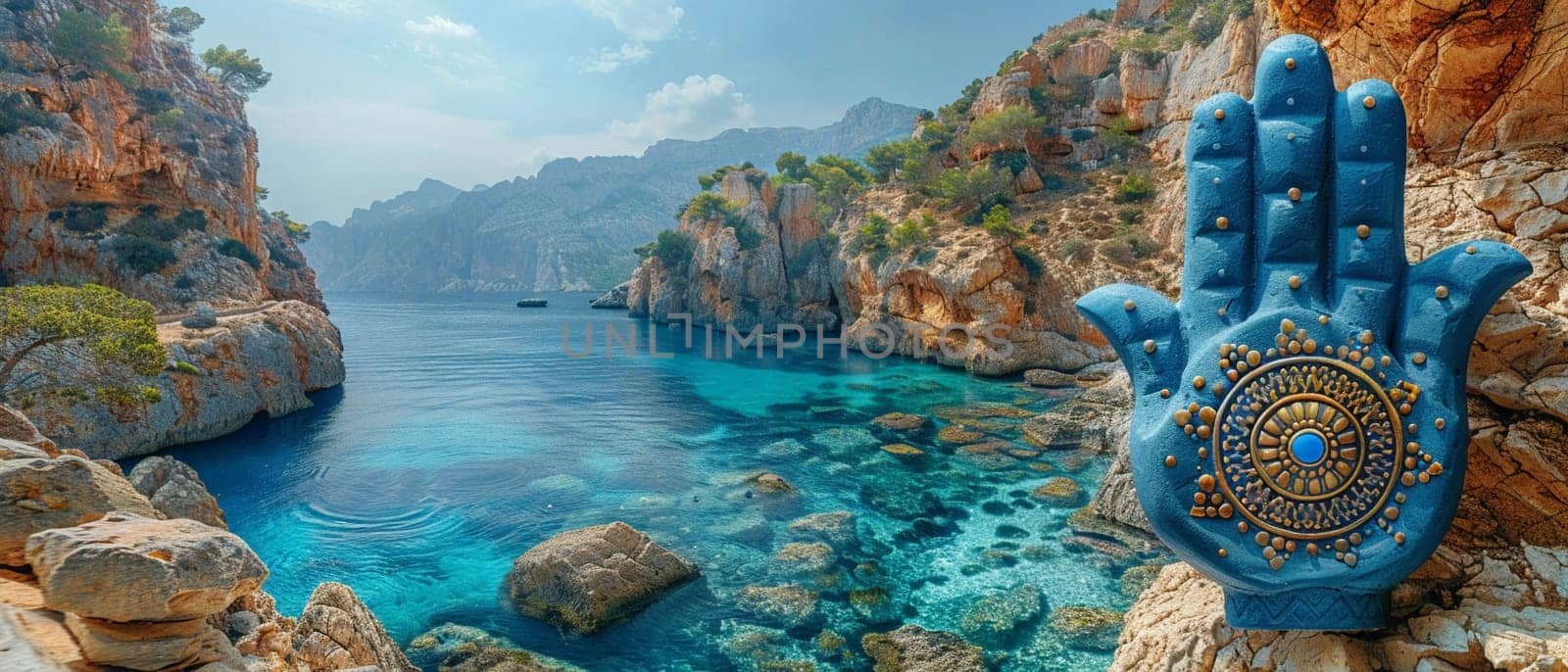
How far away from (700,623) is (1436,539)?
10.3 meters

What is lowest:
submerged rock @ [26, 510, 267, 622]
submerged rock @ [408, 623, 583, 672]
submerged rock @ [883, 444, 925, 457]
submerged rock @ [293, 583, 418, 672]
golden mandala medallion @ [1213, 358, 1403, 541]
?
submerged rock @ [408, 623, 583, 672]

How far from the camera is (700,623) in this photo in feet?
38.4

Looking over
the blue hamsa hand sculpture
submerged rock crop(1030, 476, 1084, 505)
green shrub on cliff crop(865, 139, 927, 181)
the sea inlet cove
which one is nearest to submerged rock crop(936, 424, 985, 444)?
the sea inlet cove

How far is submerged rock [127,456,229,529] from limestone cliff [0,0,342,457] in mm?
10648

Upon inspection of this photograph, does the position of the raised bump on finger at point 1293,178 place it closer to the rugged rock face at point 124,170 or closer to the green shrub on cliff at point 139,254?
the rugged rock face at point 124,170

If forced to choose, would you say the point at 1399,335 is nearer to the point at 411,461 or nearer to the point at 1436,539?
the point at 1436,539

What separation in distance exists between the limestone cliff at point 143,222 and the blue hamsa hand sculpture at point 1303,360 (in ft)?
93.0

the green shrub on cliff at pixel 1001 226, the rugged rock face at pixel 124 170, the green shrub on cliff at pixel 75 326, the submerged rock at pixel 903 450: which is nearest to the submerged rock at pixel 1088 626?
the submerged rock at pixel 903 450

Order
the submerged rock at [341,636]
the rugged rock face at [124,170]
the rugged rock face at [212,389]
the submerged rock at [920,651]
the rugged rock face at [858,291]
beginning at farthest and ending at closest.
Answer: the rugged rock face at [858,291], the rugged rock face at [124,170], the rugged rock face at [212,389], the submerged rock at [920,651], the submerged rock at [341,636]

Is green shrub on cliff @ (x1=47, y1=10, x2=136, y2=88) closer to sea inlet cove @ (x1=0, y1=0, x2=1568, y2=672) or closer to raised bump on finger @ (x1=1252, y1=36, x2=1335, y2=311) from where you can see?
sea inlet cove @ (x1=0, y1=0, x2=1568, y2=672)

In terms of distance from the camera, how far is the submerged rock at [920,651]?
1021cm

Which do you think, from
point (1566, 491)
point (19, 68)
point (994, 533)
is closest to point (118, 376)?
point (19, 68)

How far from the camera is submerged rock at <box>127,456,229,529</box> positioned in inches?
468

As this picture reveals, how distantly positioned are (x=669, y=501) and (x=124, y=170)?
123 feet
